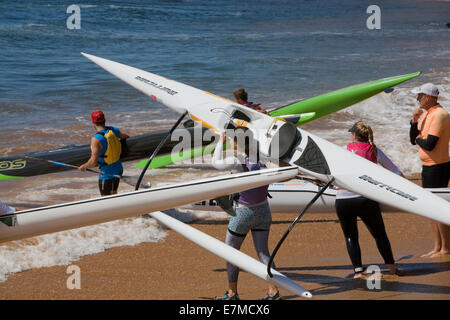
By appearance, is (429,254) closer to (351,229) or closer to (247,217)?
(351,229)

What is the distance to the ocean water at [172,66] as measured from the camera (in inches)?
331

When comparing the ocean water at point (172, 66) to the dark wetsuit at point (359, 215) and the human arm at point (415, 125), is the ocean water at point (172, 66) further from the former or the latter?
the human arm at point (415, 125)

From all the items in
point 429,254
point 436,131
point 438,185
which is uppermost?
point 436,131

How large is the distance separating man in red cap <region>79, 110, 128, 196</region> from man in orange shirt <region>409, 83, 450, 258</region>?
2765mm

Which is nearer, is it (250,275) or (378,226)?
(378,226)

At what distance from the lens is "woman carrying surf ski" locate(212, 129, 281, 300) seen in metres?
4.18

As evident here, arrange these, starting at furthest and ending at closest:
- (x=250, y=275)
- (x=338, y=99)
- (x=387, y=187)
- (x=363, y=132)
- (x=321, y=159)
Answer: (x=338, y=99) < (x=250, y=275) < (x=363, y=132) < (x=321, y=159) < (x=387, y=187)

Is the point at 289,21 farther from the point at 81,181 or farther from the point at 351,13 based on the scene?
the point at 81,181

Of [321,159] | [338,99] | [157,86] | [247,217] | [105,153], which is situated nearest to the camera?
[247,217]

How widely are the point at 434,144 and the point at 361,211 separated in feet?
2.86

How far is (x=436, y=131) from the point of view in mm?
4820

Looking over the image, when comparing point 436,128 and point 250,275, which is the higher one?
point 436,128

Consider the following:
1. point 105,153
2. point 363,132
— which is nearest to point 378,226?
point 363,132

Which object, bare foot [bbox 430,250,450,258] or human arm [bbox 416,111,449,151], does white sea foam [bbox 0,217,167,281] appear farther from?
human arm [bbox 416,111,449,151]
